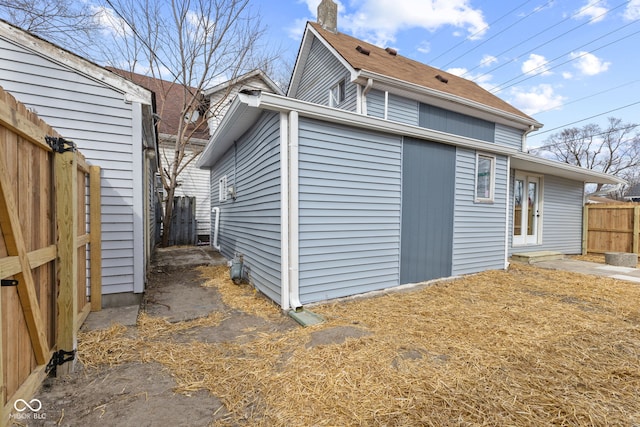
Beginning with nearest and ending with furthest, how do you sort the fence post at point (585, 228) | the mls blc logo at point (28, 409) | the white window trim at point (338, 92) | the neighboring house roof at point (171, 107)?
the mls blc logo at point (28, 409)
the white window trim at point (338, 92)
the fence post at point (585, 228)
the neighboring house roof at point (171, 107)

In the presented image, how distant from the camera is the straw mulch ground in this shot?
1903mm

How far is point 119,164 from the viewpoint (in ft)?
12.7

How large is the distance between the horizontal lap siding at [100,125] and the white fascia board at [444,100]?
5088 mm

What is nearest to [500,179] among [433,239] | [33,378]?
[433,239]

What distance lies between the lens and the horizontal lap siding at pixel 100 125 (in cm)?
341

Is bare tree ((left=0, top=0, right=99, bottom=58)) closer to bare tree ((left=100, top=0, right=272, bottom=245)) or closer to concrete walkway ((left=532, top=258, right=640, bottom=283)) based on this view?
bare tree ((left=100, top=0, right=272, bottom=245))

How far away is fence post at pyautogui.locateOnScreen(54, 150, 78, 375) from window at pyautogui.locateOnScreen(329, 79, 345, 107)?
6.87m

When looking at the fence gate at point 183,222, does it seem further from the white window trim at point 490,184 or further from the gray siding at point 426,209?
the white window trim at point 490,184

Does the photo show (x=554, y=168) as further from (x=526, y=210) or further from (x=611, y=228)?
(x=611, y=228)

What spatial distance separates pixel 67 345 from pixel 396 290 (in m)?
4.10

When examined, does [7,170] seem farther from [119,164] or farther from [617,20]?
[617,20]

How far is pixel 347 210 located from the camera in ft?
14.0

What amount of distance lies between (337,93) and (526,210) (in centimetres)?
644

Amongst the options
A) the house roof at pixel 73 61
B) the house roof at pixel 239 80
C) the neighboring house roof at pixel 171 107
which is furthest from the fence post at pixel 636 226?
Answer: the neighboring house roof at pixel 171 107
